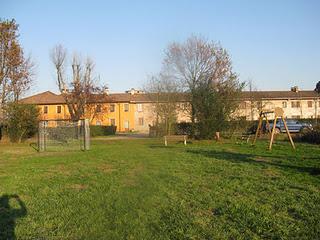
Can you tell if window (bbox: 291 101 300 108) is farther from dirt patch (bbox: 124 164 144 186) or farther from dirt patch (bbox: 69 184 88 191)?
dirt patch (bbox: 69 184 88 191)

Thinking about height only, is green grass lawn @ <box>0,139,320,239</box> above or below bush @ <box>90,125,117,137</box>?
below

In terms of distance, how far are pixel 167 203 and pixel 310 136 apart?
17532mm

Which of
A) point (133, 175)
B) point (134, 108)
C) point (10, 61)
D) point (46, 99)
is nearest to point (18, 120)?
point (10, 61)

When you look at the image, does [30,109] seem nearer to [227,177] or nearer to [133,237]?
[227,177]

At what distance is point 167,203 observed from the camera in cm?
670

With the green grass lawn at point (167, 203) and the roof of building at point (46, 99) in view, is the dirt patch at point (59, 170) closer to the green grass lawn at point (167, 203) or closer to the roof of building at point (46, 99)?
the green grass lawn at point (167, 203)

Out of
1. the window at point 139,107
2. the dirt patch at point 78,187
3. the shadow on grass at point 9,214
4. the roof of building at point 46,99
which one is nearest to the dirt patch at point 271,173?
the dirt patch at point 78,187

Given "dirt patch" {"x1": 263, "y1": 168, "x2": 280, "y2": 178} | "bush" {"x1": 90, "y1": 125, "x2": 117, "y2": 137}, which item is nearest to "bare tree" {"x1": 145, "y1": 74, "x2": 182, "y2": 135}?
"bush" {"x1": 90, "y1": 125, "x2": 117, "y2": 137}

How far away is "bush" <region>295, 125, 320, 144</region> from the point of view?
68.4 ft

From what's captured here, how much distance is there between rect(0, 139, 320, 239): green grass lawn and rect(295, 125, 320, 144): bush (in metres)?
10.4

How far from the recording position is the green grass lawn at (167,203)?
511 cm

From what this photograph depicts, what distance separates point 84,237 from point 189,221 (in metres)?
1.55

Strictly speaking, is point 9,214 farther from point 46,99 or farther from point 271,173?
point 46,99

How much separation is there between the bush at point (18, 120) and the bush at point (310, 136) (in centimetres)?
2224
